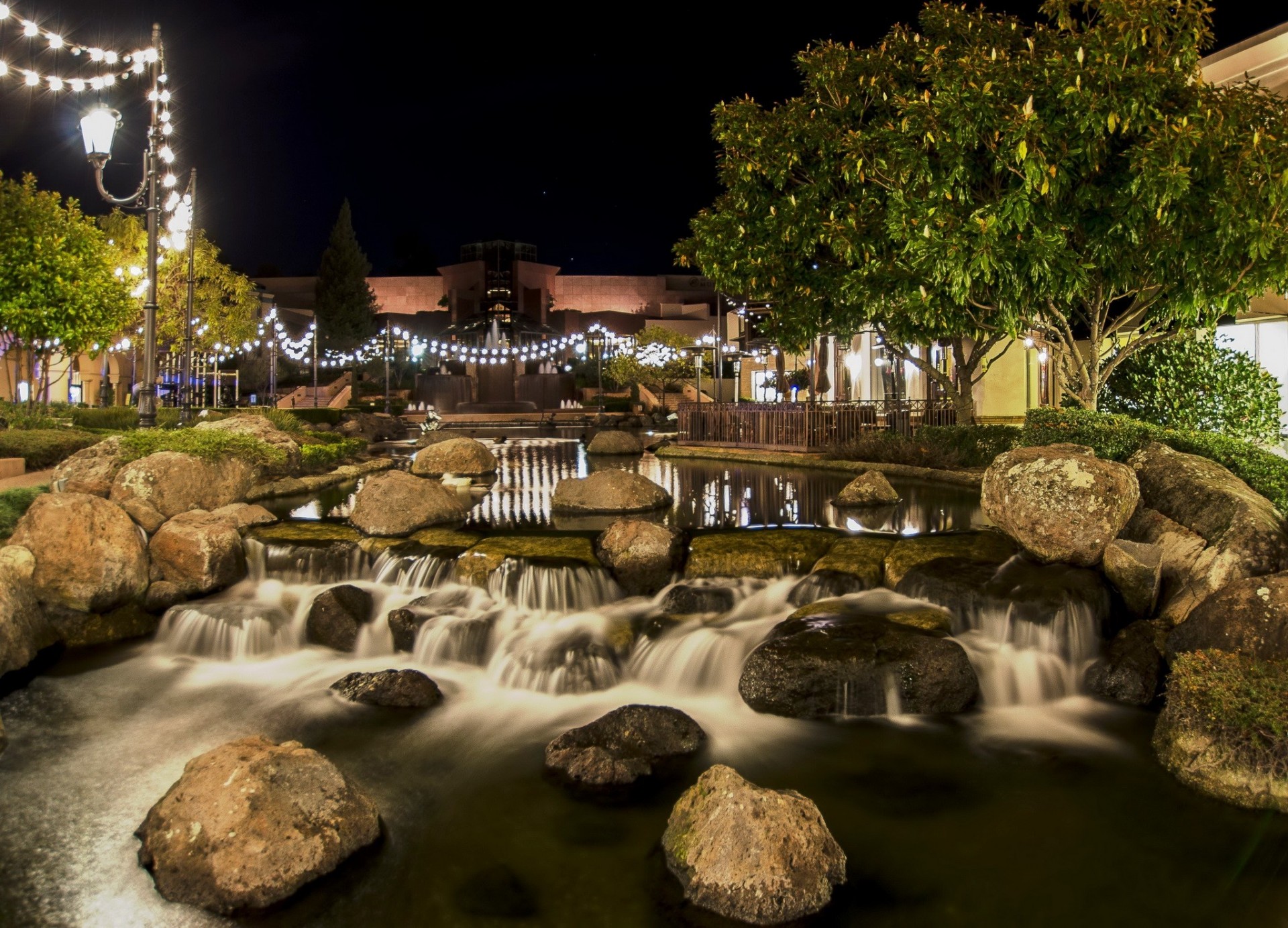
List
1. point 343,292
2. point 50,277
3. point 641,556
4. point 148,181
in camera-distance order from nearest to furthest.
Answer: point 641,556 < point 148,181 < point 50,277 < point 343,292

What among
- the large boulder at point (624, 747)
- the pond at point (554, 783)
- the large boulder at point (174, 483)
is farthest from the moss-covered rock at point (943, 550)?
the large boulder at point (174, 483)

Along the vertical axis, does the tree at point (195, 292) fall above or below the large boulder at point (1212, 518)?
above

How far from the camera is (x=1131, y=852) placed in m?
5.53

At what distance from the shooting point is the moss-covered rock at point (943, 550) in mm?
9305

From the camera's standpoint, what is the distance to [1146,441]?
1102cm

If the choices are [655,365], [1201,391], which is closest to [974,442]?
[1201,391]

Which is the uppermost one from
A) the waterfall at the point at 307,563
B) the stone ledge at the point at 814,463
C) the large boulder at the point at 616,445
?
the large boulder at the point at 616,445

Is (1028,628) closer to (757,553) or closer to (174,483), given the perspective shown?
(757,553)

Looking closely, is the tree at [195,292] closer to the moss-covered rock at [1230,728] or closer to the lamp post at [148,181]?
the lamp post at [148,181]

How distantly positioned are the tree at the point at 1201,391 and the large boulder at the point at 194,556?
1278cm

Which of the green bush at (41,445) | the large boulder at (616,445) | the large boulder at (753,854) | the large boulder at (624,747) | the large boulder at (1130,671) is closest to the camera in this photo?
the large boulder at (753,854)

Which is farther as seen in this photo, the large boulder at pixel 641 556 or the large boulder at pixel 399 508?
the large boulder at pixel 399 508

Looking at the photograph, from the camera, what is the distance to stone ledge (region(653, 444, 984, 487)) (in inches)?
628

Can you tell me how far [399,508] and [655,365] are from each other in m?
37.7
